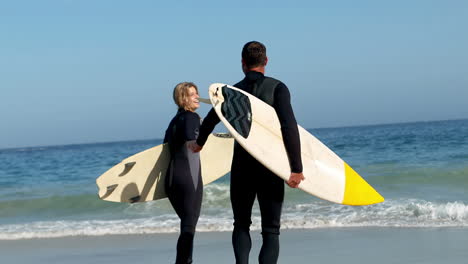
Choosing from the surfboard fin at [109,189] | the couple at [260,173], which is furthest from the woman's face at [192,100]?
the surfboard fin at [109,189]

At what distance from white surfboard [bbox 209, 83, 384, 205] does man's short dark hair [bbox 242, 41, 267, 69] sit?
178mm

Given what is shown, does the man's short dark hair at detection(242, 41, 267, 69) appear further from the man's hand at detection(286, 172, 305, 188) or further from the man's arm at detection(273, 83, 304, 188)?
the man's hand at detection(286, 172, 305, 188)

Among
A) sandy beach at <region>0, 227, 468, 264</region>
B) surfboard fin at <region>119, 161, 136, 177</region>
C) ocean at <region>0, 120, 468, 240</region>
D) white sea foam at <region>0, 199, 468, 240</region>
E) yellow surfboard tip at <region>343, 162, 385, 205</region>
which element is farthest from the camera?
ocean at <region>0, 120, 468, 240</region>

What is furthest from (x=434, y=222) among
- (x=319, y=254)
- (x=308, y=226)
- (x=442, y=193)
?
(x=442, y=193)

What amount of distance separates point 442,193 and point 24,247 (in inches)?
258

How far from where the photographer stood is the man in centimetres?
313

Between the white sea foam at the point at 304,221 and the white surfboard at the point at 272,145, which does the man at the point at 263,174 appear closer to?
the white surfboard at the point at 272,145

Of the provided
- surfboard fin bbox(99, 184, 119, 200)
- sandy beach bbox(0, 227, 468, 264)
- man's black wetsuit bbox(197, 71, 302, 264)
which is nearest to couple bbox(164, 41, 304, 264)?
man's black wetsuit bbox(197, 71, 302, 264)

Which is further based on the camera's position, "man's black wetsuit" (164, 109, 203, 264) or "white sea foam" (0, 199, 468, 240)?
"white sea foam" (0, 199, 468, 240)

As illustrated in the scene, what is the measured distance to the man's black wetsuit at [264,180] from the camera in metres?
3.13

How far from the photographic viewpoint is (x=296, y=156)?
313cm

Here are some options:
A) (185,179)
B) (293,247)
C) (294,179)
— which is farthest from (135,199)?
(293,247)

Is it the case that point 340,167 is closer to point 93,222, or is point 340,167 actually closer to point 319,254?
point 319,254

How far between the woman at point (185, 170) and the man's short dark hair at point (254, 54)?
724 millimetres
